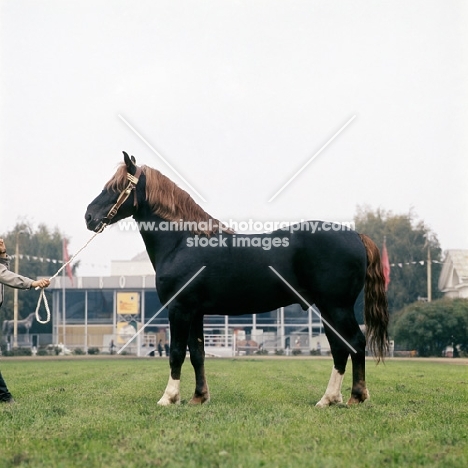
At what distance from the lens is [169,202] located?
967 cm

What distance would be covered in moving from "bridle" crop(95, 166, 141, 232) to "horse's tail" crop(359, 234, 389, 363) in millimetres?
3199

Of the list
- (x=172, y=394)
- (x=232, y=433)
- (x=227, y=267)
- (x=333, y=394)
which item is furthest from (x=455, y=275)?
(x=232, y=433)

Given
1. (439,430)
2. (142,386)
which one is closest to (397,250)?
(142,386)

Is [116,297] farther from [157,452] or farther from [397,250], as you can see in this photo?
[157,452]

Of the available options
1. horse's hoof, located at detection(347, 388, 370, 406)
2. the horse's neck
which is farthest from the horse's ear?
horse's hoof, located at detection(347, 388, 370, 406)

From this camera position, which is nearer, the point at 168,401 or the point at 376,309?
the point at 168,401

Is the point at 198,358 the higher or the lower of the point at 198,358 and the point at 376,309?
the lower

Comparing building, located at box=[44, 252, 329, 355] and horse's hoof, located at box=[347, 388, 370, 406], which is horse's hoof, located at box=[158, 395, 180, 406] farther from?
building, located at box=[44, 252, 329, 355]

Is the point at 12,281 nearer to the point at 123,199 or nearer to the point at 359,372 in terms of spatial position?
the point at 123,199

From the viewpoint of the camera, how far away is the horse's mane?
965cm

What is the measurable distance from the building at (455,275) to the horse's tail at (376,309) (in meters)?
53.9

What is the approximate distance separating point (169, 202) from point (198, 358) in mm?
2081

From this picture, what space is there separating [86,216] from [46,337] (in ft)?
214

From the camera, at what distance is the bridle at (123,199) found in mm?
9641
